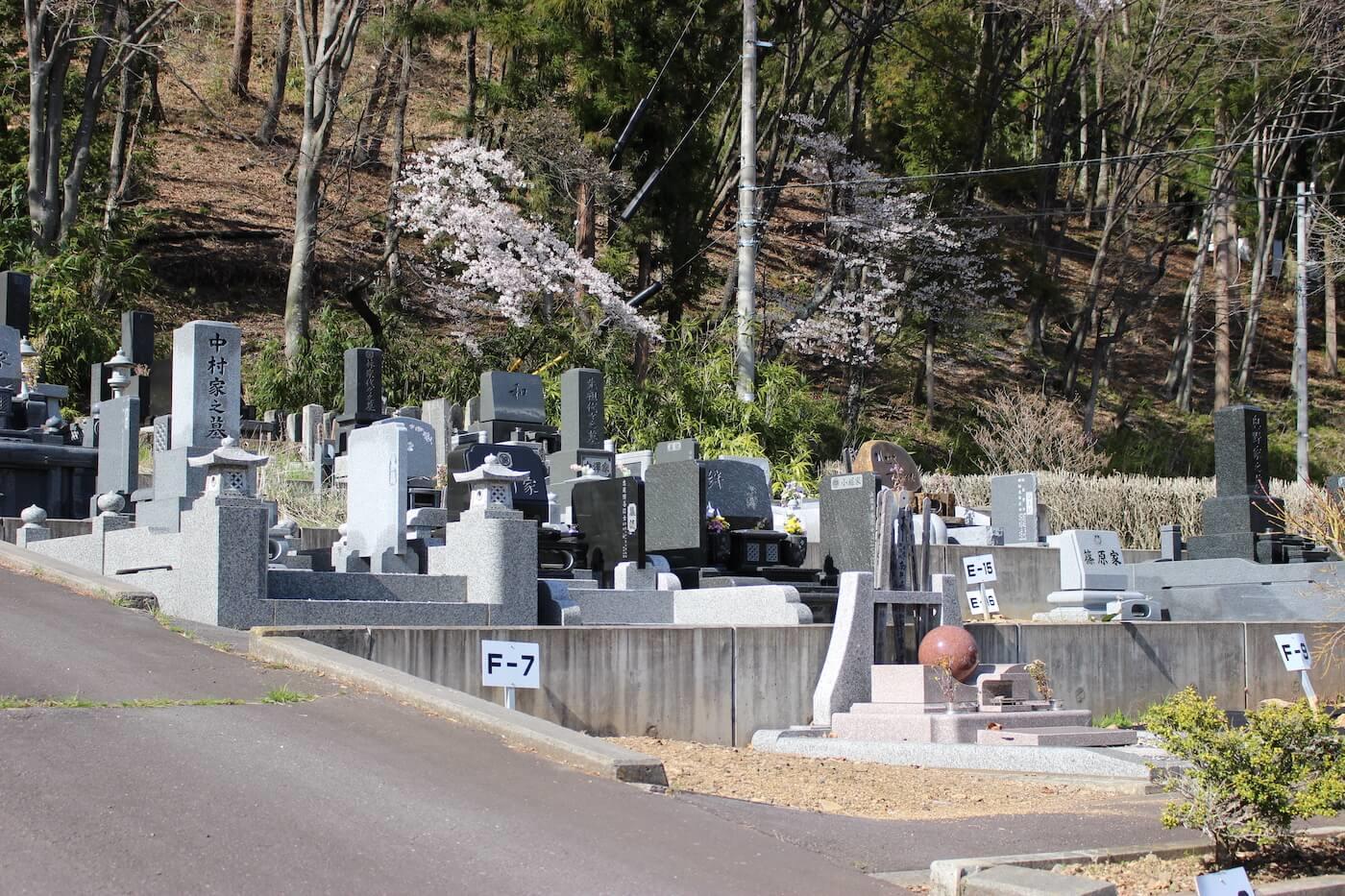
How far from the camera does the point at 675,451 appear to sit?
20062mm

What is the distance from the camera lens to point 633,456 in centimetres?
2056

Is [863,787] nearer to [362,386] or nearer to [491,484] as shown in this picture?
[491,484]

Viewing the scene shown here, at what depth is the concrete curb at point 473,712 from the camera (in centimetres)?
730

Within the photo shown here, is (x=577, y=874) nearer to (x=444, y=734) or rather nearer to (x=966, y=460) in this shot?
(x=444, y=734)

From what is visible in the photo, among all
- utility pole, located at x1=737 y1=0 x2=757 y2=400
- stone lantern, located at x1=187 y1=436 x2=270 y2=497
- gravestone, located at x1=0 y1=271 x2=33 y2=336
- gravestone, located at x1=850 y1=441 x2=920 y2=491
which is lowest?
stone lantern, located at x1=187 y1=436 x2=270 y2=497

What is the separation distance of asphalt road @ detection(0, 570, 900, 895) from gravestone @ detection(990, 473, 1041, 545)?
1531 cm

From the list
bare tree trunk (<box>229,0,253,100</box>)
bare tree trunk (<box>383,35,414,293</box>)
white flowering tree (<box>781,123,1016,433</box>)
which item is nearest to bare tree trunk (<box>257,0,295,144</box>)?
bare tree trunk (<box>229,0,253,100</box>)

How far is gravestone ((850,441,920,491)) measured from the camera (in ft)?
62.1

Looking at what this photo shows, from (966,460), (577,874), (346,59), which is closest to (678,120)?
(346,59)

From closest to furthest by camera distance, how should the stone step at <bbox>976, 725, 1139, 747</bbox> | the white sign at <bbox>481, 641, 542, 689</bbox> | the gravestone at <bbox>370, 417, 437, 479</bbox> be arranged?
the white sign at <bbox>481, 641, 542, 689</bbox> → the stone step at <bbox>976, 725, 1139, 747</bbox> → the gravestone at <bbox>370, 417, 437, 479</bbox>

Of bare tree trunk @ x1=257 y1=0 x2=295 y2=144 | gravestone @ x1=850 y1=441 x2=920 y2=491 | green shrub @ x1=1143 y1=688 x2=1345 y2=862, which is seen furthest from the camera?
bare tree trunk @ x1=257 y1=0 x2=295 y2=144

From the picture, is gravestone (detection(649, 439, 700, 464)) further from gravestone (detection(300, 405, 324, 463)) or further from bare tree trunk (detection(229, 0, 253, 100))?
bare tree trunk (detection(229, 0, 253, 100))

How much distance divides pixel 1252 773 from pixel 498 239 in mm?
22995

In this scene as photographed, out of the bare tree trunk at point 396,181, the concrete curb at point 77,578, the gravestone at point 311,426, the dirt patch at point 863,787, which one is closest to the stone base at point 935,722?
the dirt patch at point 863,787
